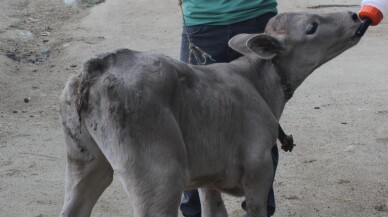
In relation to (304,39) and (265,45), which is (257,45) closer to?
(265,45)

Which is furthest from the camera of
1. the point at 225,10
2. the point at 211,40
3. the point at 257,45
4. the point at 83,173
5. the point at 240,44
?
the point at 211,40

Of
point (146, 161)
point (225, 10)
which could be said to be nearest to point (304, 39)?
point (225, 10)

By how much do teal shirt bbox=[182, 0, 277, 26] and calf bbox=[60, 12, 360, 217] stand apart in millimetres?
231

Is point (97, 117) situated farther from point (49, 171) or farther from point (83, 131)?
point (49, 171)

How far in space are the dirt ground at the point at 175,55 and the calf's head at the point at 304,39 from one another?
1.47m

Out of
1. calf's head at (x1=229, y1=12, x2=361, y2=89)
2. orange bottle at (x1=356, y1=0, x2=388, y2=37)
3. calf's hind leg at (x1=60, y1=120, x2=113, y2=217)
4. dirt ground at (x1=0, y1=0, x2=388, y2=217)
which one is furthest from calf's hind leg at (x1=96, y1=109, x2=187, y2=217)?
dirt ground at (x1=0, y1=0, x2=388, y2=217)

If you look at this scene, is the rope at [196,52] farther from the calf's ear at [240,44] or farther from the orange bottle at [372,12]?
the orange bottle at [372,12]

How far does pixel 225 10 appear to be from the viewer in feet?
15.9

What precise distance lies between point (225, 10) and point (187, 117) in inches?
44.6

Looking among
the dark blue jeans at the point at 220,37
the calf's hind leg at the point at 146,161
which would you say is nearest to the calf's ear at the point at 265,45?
the dark blue jeans at the point at 220,37

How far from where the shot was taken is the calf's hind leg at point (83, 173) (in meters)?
3.85

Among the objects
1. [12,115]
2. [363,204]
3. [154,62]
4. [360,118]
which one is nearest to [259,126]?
[154,62]

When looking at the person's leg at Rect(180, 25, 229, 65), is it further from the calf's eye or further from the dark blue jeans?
the calf's eye

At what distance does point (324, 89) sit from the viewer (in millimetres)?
8875
